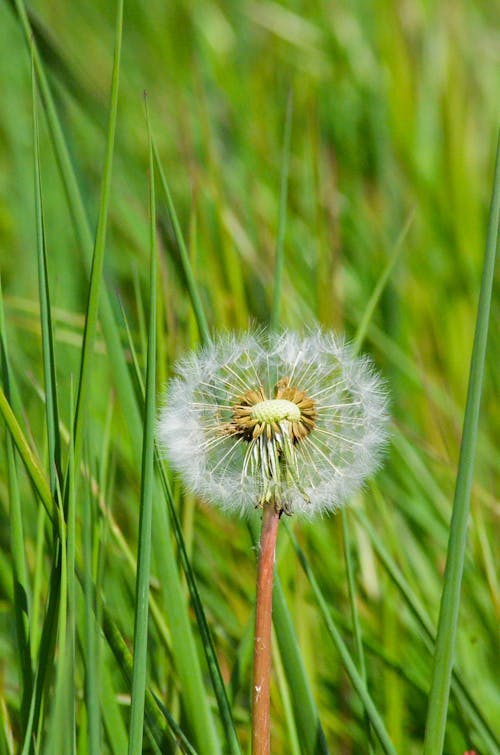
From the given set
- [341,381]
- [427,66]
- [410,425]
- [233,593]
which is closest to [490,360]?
[410,425]

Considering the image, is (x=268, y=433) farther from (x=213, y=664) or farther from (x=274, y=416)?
(x=213, y=664)

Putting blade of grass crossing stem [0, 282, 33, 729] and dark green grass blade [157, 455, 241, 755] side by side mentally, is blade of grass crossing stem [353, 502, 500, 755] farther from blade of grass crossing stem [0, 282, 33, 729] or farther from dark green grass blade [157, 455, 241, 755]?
blade of grass crossing stem [0, 282, 33, 729]

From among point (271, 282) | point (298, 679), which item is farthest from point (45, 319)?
point (271, 282)

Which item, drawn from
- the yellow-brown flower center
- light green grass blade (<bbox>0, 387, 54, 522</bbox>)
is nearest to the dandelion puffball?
the yellow-brown flower center

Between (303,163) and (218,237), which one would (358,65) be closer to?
(303,163)

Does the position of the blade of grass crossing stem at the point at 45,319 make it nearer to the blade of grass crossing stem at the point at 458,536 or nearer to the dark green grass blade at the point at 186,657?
the dark green grass blade at the point at 186,657
